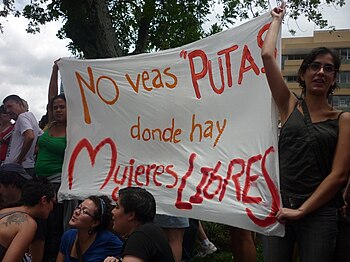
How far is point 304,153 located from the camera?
2.37 m

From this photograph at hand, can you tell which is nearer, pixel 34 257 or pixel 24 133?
pixel 34 257

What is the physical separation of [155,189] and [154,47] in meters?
8.82

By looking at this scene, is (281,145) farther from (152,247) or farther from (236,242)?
(236,242)

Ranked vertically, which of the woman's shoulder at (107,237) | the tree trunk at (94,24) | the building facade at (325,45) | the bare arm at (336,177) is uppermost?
the building facade at (325,45)

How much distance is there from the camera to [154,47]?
38.8 feet

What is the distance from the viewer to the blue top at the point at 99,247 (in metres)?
3.32

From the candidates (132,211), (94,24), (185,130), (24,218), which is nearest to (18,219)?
(24,218)

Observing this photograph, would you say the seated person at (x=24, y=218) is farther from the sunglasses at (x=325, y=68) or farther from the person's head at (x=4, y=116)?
the sunglasses at (x=325, y=68)

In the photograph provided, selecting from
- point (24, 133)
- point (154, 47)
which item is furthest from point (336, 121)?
point (154, 47)

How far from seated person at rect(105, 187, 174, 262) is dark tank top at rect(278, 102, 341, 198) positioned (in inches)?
28.3

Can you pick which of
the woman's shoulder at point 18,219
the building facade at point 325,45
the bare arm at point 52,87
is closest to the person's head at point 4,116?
the bare arm at point 52,87

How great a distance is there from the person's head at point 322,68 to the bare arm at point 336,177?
0.22 m

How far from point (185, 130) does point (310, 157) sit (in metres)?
1.14

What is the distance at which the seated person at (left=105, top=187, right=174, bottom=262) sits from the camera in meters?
2.47
